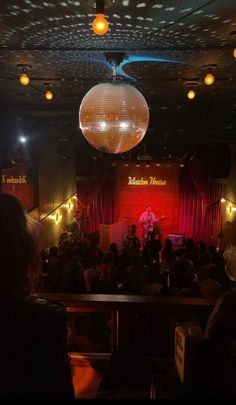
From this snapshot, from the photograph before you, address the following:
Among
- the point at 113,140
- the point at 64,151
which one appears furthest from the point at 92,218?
the point at 113,140

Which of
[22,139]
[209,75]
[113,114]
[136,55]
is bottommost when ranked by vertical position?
[113,114]

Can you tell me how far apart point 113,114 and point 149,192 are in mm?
10295

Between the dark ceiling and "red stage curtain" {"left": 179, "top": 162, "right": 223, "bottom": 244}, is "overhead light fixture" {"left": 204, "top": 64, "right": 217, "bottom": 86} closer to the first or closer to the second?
the dark ceiling

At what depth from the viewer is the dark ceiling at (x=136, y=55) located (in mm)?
2793

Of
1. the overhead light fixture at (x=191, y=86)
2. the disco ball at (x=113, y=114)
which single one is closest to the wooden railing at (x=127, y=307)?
the disco ball at (x=113, y=114)

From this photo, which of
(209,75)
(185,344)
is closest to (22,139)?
(209,75)

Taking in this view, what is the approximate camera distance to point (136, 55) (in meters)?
3.96

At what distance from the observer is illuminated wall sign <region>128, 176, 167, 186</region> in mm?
12969

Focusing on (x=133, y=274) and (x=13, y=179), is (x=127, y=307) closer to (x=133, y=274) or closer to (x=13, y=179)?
(x=133, y=274)

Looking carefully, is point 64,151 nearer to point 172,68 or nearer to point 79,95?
point 79,95

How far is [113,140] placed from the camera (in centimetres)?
295

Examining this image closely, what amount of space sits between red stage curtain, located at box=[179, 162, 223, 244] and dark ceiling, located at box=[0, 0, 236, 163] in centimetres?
467

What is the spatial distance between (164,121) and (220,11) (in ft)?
15.1

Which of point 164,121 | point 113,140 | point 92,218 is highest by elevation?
point 164,121
